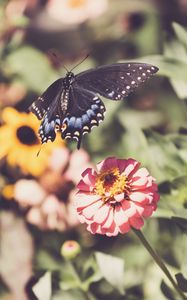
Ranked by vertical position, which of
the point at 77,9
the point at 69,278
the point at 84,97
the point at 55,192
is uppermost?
the point at 77,9

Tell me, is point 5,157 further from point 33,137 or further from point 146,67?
point 146,67

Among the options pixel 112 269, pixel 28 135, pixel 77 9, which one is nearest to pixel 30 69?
pixel 77 9

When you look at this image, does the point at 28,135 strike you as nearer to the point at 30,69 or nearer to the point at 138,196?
the point at 30,69

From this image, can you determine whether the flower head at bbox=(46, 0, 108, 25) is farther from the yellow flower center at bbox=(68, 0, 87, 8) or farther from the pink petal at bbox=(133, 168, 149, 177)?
the pink petal at bbox=(133, 168, 149, 177)

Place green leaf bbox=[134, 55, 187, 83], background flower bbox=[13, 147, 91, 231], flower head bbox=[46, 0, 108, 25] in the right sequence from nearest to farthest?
green leaf bbox=[134, 55, 187, 83] → background flower bbox=[13, 147, 91, 231] → flower head bbox=[46, 0, 108, 25]

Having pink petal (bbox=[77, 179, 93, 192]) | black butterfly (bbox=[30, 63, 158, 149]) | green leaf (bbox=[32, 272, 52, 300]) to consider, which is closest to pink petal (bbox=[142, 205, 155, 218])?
pink petal (bbox=[77, 179, 93, 192])

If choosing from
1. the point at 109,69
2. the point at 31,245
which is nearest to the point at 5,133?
the point at 31,245
